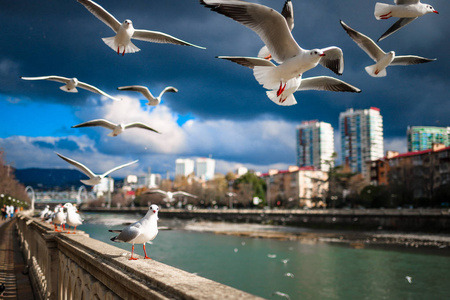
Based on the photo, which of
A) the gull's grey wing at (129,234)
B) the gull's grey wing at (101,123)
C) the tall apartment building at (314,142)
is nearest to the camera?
the gull's grey wing at (129,234)

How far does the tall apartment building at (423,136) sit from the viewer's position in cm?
11150

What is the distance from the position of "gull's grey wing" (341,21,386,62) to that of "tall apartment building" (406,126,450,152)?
11771 cm

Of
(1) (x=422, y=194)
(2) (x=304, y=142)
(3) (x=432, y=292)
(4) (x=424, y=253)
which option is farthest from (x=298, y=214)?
(2) (x=304, y=142)

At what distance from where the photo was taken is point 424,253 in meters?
28.1

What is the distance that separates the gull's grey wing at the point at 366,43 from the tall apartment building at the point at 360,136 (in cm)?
14007

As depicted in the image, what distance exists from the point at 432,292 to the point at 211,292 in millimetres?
18630

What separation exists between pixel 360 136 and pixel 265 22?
145823 millimetres

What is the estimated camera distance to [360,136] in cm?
14138

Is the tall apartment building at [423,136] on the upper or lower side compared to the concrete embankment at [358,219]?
upper

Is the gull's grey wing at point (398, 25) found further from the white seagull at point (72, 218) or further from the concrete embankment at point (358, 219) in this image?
the concrete embankment at point (358, 219)

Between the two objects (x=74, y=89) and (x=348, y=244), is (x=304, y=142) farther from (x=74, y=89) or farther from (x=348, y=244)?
(x=74, y=89)

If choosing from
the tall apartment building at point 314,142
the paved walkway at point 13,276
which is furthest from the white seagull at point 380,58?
the tall apartment building at point 314,142

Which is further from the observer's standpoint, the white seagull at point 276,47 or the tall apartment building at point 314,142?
the tall apartment building at point 314,142

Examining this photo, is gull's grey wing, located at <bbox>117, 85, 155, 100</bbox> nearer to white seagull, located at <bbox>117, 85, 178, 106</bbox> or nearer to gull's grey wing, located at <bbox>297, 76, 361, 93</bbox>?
white seagull, located at <bbox>117, 85, 178, 106</bbox>
